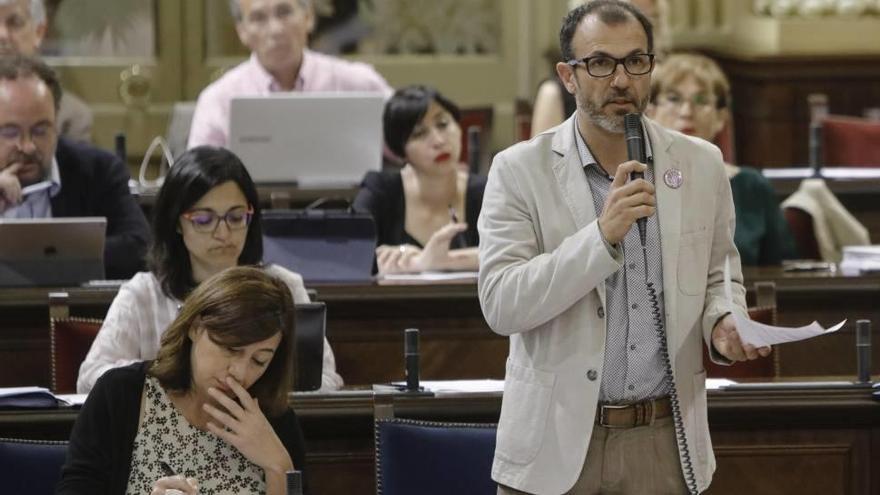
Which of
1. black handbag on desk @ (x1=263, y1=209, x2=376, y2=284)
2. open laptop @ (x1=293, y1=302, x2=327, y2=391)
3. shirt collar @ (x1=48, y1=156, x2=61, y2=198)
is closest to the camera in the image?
open laptop @ (x1=293, y1=302, x2=327, y2=391)

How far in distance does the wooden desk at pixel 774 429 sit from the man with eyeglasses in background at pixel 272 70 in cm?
319

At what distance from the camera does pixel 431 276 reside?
4.95 metres

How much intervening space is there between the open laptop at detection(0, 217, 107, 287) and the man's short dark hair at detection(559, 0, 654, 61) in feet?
6.65

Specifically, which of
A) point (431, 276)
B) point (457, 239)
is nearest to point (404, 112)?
point (457, 239)

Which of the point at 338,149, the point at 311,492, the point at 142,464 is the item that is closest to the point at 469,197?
the point at 338,149

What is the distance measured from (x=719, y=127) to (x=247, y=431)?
2.96 m

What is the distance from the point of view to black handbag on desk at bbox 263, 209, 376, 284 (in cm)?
480

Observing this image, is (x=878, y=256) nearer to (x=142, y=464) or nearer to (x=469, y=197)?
(x=469, y=197)

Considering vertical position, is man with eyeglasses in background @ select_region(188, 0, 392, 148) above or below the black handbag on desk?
above

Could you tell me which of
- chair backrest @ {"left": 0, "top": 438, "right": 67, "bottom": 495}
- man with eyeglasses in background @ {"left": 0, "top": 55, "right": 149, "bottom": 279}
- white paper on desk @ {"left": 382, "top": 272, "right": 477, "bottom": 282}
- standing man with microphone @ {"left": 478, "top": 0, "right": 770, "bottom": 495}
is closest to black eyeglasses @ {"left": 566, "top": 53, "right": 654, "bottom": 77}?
standing man with microphone @ {"left": 478, "top": 0, "right": 770, "bottom": 495}

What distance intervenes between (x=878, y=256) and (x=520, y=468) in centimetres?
245

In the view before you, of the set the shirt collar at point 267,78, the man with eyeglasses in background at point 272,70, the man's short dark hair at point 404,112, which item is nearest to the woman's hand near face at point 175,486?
the man's short dark hair at point 404,112

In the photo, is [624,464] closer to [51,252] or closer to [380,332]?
[380,332]

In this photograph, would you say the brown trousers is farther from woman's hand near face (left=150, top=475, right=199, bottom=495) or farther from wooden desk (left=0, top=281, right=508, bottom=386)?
wooden desk (left=0, top=281, right=508, bottom=386)
